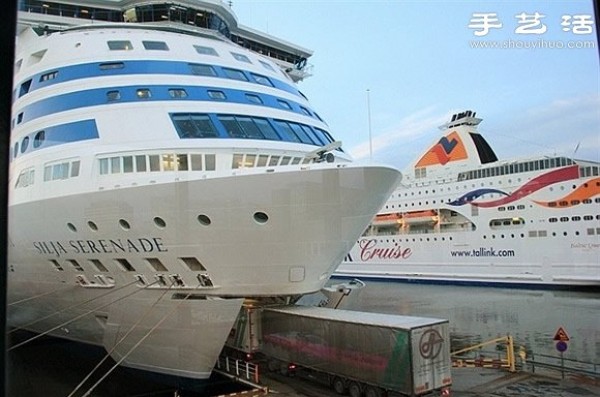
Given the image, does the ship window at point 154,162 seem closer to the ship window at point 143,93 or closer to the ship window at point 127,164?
the ship window at point 127,164

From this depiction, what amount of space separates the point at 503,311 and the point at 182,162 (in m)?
5.35

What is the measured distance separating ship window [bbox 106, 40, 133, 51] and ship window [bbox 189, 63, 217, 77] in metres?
0.56

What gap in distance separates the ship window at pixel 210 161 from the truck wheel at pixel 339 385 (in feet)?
5.55

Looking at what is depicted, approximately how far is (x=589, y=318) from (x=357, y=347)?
438 cm

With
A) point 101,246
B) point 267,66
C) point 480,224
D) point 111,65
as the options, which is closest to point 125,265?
point 101,246

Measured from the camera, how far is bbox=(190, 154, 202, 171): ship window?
3.30 meters

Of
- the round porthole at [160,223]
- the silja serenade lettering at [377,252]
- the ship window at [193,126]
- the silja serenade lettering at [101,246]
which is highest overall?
the ship window at [193,126]

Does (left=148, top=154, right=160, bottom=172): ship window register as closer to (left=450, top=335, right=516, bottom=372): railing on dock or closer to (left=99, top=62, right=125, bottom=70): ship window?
(left=99, top=62, right=125, bottom=70): ship window

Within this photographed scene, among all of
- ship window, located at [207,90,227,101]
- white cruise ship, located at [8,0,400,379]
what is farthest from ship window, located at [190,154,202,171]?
ship window, located at [207,90,227,101]

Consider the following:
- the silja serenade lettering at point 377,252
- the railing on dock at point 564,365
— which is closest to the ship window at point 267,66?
the railing on dock at point 564,365

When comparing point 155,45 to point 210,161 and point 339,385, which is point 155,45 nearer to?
point 210,161

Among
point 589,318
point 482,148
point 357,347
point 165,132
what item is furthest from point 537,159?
point 165,132

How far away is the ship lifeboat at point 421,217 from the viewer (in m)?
7.81

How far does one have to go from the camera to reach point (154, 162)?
3.27 m
